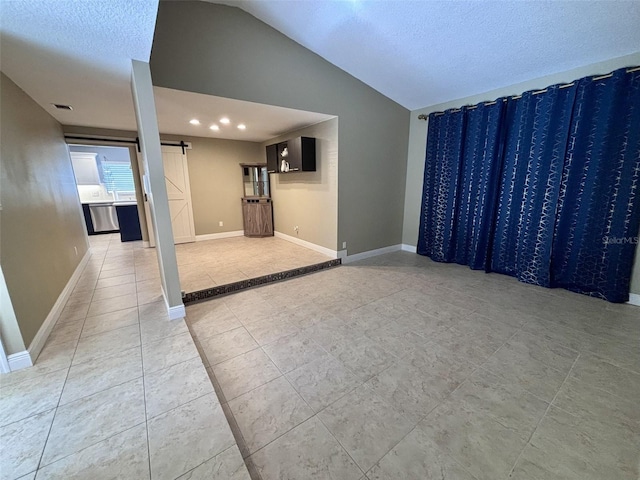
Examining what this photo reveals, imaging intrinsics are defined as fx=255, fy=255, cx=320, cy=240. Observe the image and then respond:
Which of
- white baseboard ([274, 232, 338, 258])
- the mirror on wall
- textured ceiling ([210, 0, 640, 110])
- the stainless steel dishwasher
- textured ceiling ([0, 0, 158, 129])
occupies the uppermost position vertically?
textured ceiling ([210, 0, 640, 110])

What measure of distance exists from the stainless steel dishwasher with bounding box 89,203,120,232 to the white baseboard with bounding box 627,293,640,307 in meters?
9.80

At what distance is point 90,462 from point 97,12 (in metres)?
2.43

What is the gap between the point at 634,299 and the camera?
2916 mm

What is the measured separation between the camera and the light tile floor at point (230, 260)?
3.62 m

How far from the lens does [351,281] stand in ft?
12.2

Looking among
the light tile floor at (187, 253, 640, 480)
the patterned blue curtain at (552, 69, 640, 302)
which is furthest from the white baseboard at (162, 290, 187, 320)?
the patterned blue curtain at (552, 69, 640, 302)

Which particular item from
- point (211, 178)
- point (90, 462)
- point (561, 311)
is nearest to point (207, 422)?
point (90, 462)

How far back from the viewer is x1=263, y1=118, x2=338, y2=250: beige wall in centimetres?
425

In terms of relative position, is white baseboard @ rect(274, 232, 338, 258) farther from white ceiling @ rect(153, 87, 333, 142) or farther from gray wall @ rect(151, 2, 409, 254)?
white ceiling @ rect(153, 87, 333, 142)

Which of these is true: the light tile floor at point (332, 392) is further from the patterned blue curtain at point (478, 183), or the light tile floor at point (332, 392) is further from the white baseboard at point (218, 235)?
the white baseboard at point (218, 235)

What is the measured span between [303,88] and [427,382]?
Answer: 373 centimetres

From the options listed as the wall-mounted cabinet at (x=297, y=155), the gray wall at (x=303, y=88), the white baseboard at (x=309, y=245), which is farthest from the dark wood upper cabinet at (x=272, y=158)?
the gray wall at (x=303, y=88)

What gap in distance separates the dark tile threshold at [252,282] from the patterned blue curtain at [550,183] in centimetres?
223

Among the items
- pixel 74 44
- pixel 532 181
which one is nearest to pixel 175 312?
pixel 74 44
